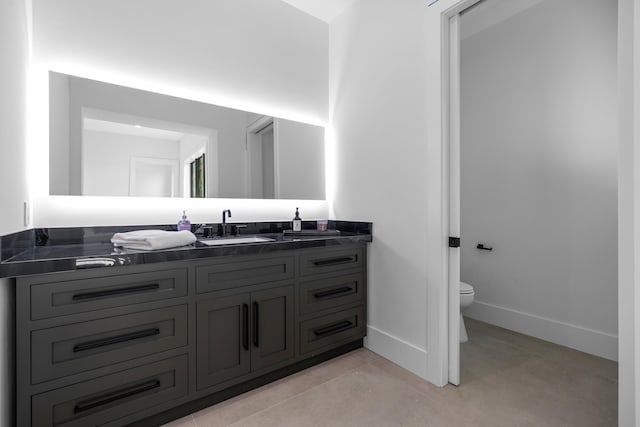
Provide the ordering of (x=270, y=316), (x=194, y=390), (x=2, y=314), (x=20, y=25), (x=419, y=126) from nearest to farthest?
(x=2, y=314), (x=20, y=25), (x=194, y=390), (x=270, y=316), (x=419, y=126)

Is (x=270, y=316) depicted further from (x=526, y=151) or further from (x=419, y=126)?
(x=526, y=151)

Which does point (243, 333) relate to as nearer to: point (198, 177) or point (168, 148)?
point (198, 177)

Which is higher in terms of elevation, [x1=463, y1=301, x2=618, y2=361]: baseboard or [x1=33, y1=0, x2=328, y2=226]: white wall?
[x1=33, y1=0, x2=328, y2=226]: white wall

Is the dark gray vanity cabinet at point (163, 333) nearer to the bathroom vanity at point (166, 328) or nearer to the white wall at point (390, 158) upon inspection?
the bathroom vanity at point (166, 328)

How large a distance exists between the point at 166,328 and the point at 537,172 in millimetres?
2974

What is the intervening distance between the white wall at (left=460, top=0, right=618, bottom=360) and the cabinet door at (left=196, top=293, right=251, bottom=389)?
236cm

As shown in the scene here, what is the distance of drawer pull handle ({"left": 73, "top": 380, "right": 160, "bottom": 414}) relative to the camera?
130 cm

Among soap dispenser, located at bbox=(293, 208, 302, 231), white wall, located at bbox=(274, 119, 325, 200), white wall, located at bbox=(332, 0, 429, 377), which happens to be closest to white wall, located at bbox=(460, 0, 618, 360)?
white wall, located at bbox=(332, 0, 429, 377)

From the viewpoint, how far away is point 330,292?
215cm

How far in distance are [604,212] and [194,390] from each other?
296cm

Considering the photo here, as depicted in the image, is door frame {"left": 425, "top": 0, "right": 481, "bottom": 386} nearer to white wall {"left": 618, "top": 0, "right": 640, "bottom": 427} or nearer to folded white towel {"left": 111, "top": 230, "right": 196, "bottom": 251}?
white wall {"left": 618, "top": 0, "right": 640, "bottom": 427}

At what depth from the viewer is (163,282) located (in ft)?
4.86

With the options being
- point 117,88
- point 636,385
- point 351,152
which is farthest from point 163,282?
point 636,385

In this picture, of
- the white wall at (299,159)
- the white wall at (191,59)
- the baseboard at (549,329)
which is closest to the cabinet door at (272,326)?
the white wall at (191,59)
